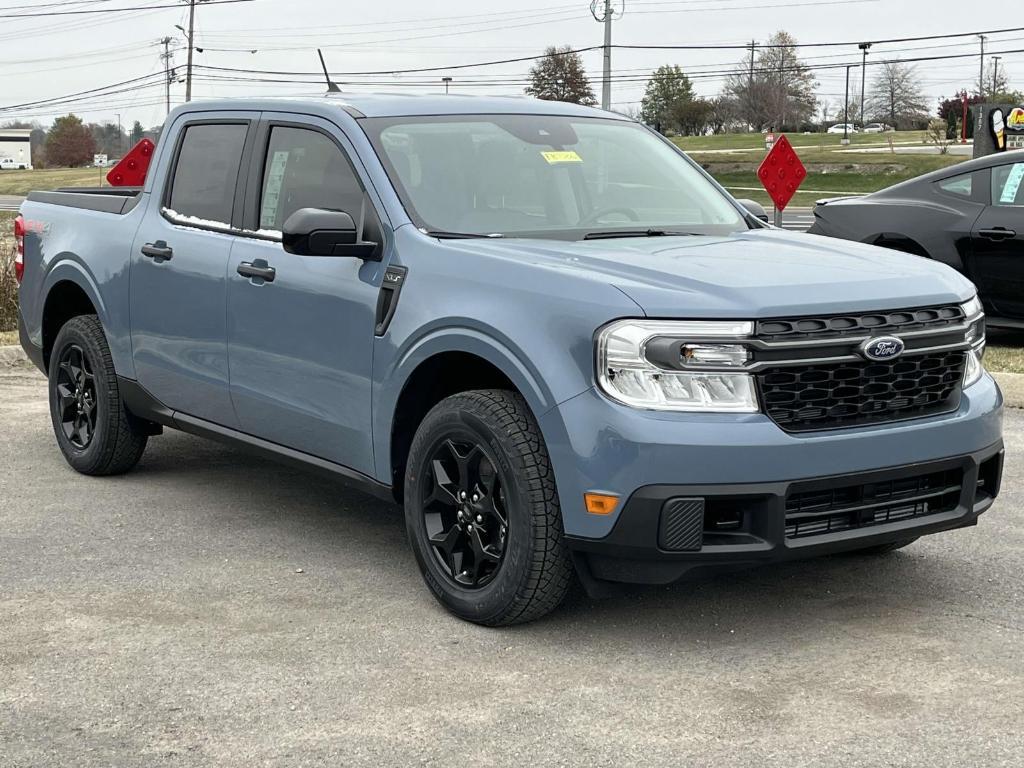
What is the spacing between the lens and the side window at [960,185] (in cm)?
→ 1114

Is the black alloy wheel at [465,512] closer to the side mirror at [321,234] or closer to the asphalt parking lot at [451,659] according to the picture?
the asphalt parking lot at [451,659]

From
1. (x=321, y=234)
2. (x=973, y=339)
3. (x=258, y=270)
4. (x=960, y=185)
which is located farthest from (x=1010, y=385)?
(x=321, y=234)

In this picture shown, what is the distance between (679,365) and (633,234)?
1.22 meters

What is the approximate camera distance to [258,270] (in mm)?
5676

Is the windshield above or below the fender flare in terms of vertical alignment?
above

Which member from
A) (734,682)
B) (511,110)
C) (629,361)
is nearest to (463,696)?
(734,682)

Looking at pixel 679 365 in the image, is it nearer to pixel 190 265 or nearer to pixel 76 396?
pixel 190 265

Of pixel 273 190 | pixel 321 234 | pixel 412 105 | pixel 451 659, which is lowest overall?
pixel 451 659

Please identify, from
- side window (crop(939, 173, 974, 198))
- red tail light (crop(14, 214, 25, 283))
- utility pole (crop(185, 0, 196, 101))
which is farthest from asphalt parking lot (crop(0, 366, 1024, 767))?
utility pole (crop(185, 0, 196, 101))

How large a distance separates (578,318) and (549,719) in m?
1.19

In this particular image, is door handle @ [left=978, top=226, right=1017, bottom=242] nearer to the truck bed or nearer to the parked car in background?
the parked car in background

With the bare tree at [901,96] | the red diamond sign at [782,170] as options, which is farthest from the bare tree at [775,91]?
the red diamond sign at [782,170]

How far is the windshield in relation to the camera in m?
5.34

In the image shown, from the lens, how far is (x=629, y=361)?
4.29 m
